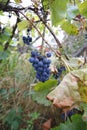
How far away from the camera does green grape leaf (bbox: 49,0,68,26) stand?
85 cm

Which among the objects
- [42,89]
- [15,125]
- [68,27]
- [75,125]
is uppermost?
[68,27]

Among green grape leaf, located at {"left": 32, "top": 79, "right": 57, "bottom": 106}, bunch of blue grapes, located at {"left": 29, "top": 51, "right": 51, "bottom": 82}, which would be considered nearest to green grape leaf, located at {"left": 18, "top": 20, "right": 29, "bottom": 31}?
bunch of blue grapes, located at {"left": 29, "top": 51, "right": 51, "bottom": 82}

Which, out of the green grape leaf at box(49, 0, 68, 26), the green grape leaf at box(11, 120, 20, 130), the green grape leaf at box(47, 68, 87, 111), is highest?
the green grape leaf at box(49, 0, 68, 26)

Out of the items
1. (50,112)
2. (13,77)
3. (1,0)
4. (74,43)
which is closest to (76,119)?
(1,0)

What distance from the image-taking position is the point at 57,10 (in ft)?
2.84

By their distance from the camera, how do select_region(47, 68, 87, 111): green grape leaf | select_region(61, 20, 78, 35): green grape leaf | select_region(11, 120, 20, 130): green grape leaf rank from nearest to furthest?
select_region(47, 68, 87, 111): green grape leaf → select_region(61, 20, 78, 35): green grape leaf → select_region(11, 120, 20, 130): green grape leaf

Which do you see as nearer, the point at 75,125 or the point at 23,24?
the point at 75,125

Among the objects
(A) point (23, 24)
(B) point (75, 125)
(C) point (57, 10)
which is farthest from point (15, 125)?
(C) point (57, 10)

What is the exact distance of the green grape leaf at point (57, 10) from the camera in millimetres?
854

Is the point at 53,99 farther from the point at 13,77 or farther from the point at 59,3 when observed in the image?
the point at 13,77

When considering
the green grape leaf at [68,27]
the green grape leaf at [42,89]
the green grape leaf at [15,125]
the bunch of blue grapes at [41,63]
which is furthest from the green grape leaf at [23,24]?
the green grape leaf at [15,125]

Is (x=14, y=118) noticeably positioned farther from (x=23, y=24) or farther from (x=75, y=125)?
(x=75, y=125)

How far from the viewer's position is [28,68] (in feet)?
9.18

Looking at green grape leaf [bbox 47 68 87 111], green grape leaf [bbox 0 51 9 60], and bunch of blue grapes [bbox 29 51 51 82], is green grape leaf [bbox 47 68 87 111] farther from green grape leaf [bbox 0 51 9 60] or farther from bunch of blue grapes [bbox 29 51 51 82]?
green grape leaf [bbox 0 51 9 60]
